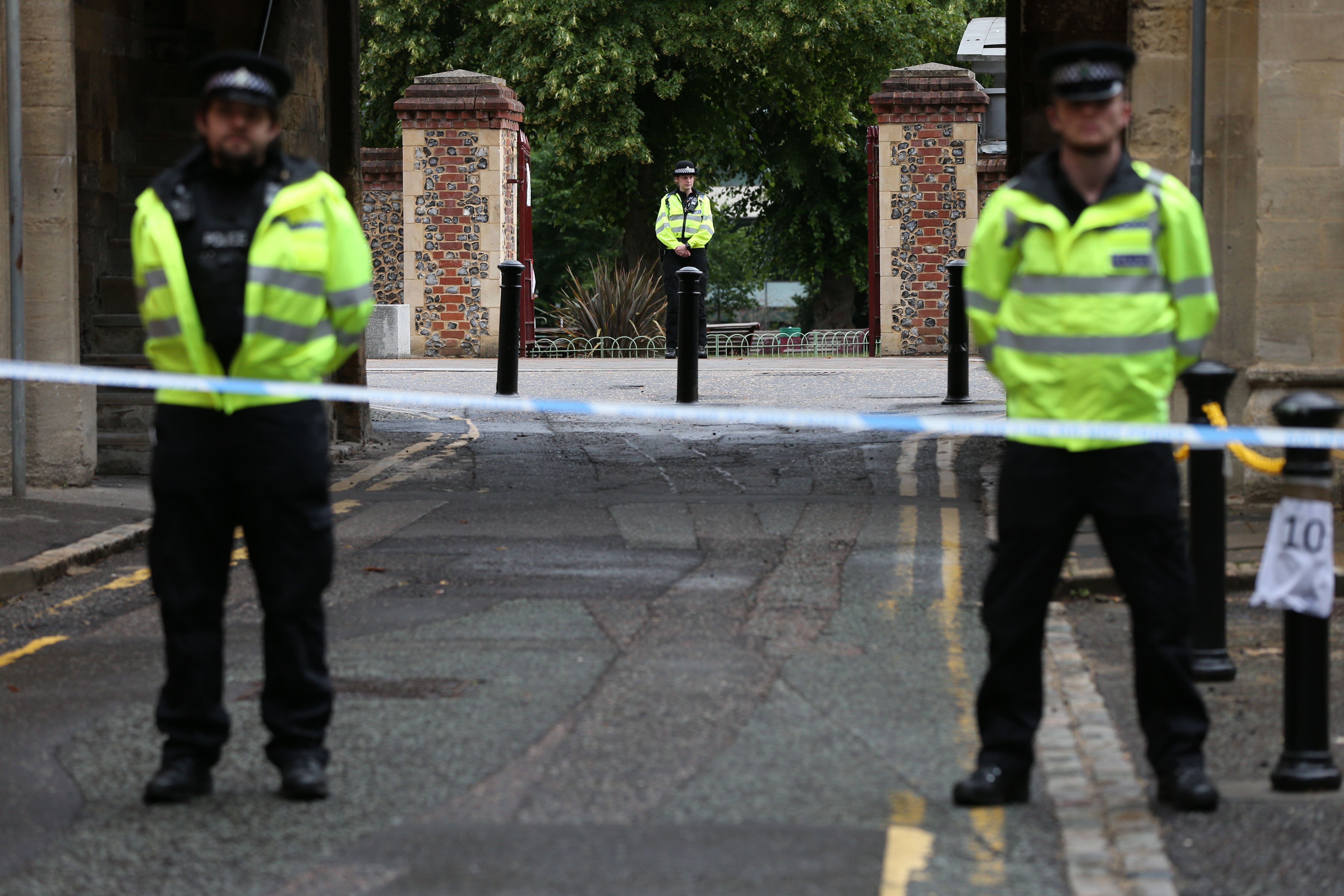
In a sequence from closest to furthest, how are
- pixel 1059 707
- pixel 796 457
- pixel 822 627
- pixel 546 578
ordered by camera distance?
1. pixel 1059 707
2. pixel 822 627
3. pixel 546 578
4. pixel 796 457

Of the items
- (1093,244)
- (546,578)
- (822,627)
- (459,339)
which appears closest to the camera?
(1093,244)

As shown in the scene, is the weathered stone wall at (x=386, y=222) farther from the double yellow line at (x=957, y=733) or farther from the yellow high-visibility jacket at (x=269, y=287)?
the yellow high-visibility jacket at (x=269, y=287)

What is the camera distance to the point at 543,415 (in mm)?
15766

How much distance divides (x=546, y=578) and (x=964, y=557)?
1.93m

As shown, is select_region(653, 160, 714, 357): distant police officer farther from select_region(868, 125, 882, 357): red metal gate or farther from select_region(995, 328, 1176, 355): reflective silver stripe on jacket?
select_region(995, 328, 1176, 355): reflective silver stripe on jacket

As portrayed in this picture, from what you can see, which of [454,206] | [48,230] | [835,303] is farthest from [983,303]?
[835,303]

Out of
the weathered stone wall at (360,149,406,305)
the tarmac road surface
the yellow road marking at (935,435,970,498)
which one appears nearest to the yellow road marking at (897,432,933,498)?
the yellow road marking at (935,435,970,498)

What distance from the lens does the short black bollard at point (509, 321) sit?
51.9 feet

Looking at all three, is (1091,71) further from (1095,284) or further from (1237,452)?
(1237,452)

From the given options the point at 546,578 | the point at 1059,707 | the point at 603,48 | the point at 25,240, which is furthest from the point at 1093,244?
the point at 603,48

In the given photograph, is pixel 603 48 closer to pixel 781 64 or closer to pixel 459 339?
pixel 781 64

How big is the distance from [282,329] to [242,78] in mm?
642

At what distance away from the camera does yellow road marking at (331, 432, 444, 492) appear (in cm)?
1129

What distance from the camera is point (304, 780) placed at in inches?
188
